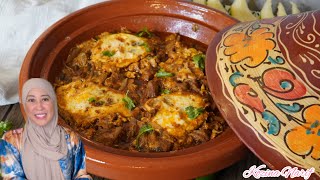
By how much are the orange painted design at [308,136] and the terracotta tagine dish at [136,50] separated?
220mm

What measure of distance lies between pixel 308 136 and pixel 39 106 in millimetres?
880

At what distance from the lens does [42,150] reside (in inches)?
28.8

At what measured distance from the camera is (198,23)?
2.09 metres

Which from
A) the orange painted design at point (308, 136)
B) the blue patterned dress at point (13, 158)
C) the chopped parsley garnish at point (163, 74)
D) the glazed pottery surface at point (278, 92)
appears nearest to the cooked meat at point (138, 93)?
the chopped parsley garnish at point (163, 74)

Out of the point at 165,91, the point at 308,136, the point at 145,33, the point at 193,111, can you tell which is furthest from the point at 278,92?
the point at 145,33

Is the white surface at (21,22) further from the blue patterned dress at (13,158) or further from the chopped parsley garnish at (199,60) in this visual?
the blue patterned dress at (13,158)

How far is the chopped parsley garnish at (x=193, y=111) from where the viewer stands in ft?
5.23

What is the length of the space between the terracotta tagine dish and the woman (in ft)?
1.72

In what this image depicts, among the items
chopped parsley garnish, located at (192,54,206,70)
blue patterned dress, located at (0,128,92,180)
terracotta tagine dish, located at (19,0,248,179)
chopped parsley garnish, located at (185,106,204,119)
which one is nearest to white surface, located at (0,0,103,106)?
terracotta tagine dish, located at (19,0,248,179)

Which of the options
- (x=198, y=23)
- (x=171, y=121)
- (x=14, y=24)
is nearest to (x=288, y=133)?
(x=171, y=121)

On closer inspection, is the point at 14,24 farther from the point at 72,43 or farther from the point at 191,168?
the point at 191,168

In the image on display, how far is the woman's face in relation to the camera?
2.27 ft

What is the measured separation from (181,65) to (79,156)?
1122 millimetres

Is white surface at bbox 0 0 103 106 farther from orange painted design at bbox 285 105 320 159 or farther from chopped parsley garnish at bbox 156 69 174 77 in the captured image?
orange painted design at bbox 285 105 320 159
